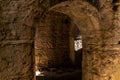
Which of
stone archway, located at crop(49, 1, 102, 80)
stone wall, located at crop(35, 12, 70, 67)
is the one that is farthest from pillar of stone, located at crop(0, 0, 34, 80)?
stone wall, located at crop(35, 12, 70, 67)

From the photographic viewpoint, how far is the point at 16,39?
10.8 feet

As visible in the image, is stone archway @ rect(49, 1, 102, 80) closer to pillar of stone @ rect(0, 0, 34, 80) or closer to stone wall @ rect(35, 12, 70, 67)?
pillar of stone @ rect(0, 0, 34, 80)

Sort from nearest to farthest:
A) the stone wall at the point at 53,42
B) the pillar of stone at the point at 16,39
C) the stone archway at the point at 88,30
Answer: the pillar of stone at the point at 16,39 < the stone archway at the point at 88,30 < the stone wall at the point at 53,42

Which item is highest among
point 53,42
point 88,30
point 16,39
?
point 88,30

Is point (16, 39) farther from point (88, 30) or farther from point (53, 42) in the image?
point (53, 42)

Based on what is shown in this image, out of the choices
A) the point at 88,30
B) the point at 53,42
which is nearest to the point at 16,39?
the point at 88,30

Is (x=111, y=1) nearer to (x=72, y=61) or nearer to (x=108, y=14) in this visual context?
(x=108, y=14)

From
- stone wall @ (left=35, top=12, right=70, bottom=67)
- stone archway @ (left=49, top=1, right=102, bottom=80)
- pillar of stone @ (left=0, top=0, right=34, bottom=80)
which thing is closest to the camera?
pillar of stone @ (left=0, top=0, right=34, bottom=80)

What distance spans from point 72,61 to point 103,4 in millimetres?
6251

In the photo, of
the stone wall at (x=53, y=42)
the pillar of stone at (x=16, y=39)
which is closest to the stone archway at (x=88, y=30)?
the pillar of stone at (x=16, y=39)

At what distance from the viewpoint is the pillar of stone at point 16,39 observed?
318 centimetres

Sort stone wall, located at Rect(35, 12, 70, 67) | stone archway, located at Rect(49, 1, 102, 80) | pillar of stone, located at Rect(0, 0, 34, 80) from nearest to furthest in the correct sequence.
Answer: pillar of stone, located at Rect(0, 0, 34, 80) < stone archway, located at Rect(49, 1, 102, 80) < stone wall, located at Rect(35, 12, 70, 67)

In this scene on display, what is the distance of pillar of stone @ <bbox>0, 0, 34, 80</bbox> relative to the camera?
3.18m

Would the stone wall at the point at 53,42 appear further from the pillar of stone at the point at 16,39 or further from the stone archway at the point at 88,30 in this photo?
the pillar of stone at the point at 16,39
